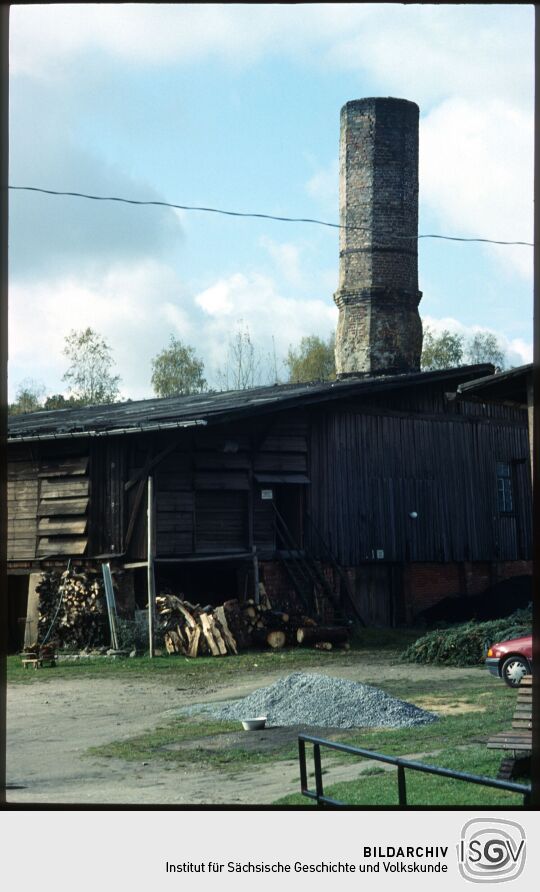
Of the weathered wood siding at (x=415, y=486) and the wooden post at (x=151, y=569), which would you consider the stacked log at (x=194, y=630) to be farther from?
the weathered wood siding at (x=415, y=486)

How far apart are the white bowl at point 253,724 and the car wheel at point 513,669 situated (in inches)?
165

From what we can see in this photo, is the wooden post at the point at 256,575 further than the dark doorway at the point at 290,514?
No

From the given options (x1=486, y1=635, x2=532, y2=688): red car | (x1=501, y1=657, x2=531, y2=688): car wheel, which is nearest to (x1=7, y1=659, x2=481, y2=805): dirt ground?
(x1=486, y1=635, x2=532, y2=688): red car

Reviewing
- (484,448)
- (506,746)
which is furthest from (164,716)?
(484,448)

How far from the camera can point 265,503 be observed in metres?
25.1

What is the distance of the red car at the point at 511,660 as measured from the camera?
52.3ft

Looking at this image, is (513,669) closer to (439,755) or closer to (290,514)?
(439,755)

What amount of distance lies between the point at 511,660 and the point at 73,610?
34.7ft

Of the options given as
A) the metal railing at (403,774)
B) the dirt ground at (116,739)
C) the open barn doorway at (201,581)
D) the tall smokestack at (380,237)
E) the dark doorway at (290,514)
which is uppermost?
the tall smokestack at (380,237)

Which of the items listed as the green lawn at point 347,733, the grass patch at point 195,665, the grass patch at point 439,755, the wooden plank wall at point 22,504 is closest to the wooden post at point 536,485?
the grass patch at point 439,755

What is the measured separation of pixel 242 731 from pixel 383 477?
14.3m

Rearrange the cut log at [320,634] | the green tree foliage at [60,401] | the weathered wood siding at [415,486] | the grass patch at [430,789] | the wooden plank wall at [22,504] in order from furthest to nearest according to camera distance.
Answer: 1. the green tree foliage at [60,401]
2. the weathered wood siding at [415,486]
3. the wooden plank wall at [22,504]
4. the cut log at [320,634]
5. the grass patch at [430,789]

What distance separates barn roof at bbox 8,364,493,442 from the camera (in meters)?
22.9
